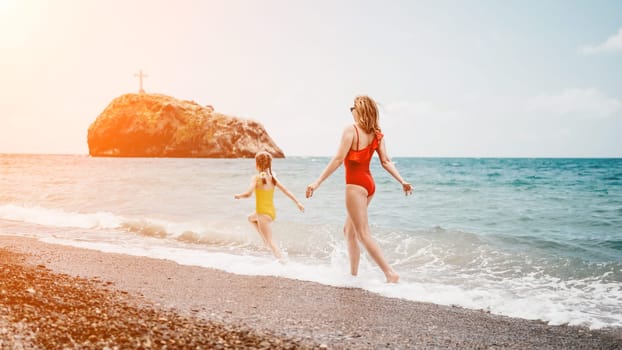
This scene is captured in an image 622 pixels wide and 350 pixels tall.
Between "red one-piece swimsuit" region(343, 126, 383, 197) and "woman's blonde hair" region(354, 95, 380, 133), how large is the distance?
0.13 meters

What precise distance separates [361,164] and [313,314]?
7.16 ft

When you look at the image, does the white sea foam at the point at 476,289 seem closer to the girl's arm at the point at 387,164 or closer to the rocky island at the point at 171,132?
the girl's arm at the point at 387,164

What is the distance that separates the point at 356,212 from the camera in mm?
6344

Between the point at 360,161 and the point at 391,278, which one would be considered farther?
the point at 391,278

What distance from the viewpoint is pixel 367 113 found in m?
6.11

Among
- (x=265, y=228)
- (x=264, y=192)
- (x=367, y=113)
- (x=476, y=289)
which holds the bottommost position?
(x=476, y=289)

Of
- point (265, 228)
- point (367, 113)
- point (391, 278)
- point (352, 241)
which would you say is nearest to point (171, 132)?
point (265, 228)

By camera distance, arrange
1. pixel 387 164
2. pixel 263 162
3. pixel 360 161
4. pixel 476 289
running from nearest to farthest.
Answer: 1. pixel 360 161
2. pixel 387 164
3. pixel 476 289
4. pixel 263 162

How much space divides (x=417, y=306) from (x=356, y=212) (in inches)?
56.6

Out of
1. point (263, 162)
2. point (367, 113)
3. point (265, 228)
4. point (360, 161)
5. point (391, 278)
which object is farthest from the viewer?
point (265, 228)

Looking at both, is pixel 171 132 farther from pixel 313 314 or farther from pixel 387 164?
pixel 313 314

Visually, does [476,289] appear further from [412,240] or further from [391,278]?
[412,240]

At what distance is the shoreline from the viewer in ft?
13.9

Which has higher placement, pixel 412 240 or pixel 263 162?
pixel 263 162
